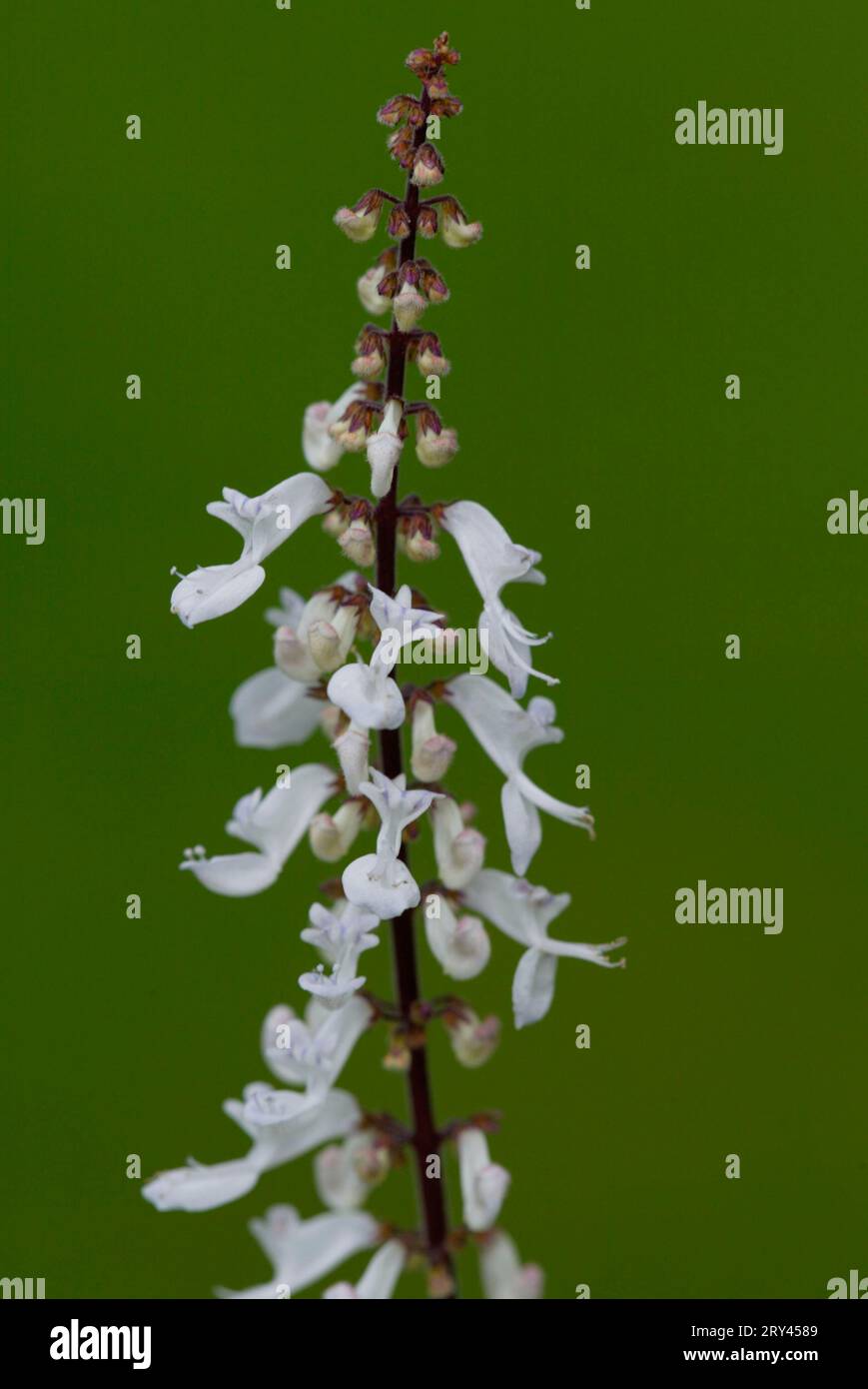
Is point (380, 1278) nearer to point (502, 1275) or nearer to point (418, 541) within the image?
point (502, 1275)

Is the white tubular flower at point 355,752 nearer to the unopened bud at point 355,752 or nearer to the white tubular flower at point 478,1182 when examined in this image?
the unopened bud at point 355,752

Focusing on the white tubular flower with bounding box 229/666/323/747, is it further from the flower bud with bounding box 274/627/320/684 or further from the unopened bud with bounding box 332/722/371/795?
the unopened bud with bounding box 332/722/371/795

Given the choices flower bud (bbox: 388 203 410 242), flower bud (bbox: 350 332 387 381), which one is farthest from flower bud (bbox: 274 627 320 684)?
flower bud (bbox: 388 203 410 242)

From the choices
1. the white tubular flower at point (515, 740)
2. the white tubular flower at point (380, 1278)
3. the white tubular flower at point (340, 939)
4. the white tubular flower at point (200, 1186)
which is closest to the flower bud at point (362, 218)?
the white tubular flower at point (515, 740)

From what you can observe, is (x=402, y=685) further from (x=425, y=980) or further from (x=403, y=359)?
(x=425, y=980)

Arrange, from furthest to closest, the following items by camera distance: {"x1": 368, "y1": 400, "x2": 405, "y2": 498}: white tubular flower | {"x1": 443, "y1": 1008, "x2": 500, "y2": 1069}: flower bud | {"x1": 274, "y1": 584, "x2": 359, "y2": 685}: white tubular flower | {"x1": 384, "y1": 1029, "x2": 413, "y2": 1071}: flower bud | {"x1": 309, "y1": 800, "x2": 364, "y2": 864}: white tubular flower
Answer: {"x1": 443, "y1": 1008, "x2": 500, "y2": 1069}: flower bud
{"x1": 384, "y1": 1029, "x2": 413, "y2": 1071}: flower bud
{"x1": 309, "y1": 800, "x2": 364, "y2": 864}: white tubular flower
{"x1": 274, "y1": 584, "x2": 359, "y2": 685}: white tubular flower
{"x1": 368, "y1": 400, "x2": 405, "y2": 498}: white tubular flower

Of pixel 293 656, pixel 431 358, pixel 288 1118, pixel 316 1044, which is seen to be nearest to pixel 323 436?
pixel 431 358
